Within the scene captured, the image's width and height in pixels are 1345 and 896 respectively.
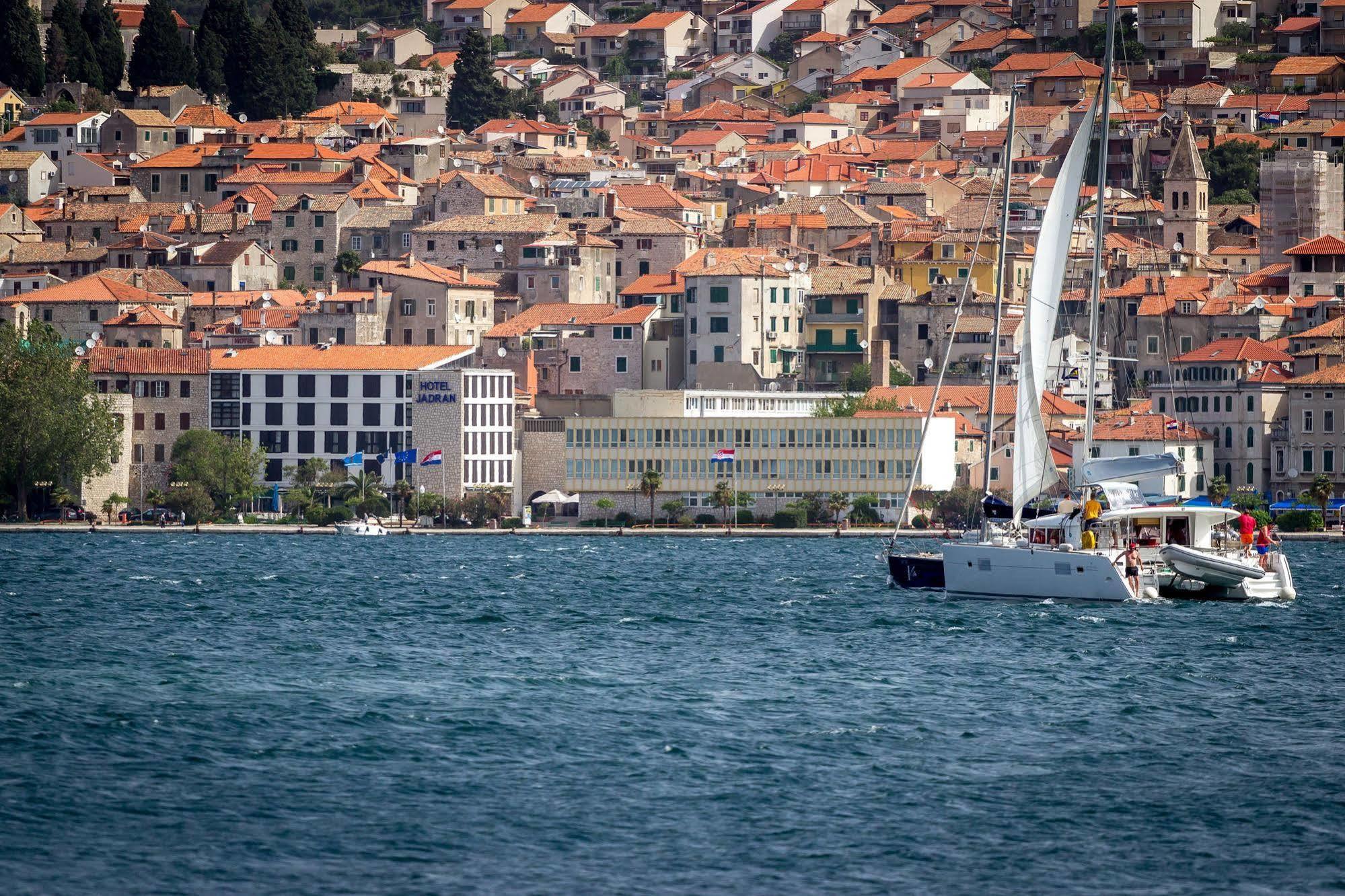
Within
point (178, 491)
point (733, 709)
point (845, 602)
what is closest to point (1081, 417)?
point (178, 491)

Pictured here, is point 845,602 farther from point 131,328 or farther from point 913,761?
point 131,328

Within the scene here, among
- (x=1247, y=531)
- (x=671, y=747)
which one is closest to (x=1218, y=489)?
(x=1247, y=531)

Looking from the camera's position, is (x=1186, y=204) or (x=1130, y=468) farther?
(x=1186, y=204)

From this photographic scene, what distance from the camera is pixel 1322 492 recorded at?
111875 mm

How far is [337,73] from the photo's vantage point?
614 feet

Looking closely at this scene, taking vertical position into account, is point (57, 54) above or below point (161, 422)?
above

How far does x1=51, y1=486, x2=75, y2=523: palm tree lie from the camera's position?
115562 millimetres

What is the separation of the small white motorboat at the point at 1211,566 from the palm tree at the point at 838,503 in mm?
52411

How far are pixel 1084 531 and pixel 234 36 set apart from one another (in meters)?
125

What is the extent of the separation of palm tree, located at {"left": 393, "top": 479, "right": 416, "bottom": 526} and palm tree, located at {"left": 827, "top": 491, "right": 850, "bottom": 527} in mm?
17533

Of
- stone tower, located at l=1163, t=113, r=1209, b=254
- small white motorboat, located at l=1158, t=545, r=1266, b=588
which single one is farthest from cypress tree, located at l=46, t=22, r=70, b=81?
small white motorboat, located at l=1158, t=545, r=1266, b=588

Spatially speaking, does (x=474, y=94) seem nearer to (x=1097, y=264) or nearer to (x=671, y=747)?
(x=1097, y=264)

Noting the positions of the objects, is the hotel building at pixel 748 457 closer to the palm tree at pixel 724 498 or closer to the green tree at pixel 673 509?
the green tree at pixel 673 509

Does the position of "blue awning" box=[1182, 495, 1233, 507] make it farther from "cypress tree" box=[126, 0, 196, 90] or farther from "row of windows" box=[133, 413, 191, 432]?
"cypress tree" box=[126, 0, 196, 90]
